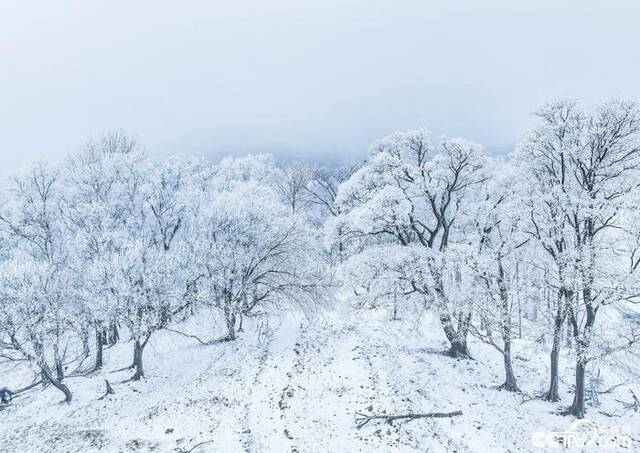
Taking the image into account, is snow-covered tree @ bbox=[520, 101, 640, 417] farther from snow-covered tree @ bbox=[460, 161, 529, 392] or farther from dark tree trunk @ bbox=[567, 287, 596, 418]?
snow-covered tree @ bbox=[460, 161, 529, 392]

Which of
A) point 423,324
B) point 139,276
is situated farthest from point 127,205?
point 423,324

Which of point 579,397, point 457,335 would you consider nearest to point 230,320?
point 457,335

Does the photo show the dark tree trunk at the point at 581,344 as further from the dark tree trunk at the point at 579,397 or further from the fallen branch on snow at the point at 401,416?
the fallen branch on snow at the point at 401,416

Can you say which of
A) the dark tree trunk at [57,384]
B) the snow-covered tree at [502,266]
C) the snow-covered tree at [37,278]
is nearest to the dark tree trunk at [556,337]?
the snow-covered tree at [502,266]

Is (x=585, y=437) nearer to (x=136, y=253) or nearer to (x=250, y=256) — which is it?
(x=250, y=256)

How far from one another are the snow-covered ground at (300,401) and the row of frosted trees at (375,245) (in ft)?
5.07

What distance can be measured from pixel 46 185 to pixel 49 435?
19.3 meters

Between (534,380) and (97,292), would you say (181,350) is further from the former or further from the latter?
(534,380)

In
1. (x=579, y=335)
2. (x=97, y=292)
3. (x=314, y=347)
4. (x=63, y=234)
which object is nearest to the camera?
(x=579, y=335)

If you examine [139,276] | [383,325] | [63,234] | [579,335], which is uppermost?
[63,234]

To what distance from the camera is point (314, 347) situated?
28.3 meters

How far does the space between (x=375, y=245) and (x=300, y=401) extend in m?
11.1

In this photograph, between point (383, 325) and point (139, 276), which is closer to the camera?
point (139, 276)

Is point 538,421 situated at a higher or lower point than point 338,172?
lower
